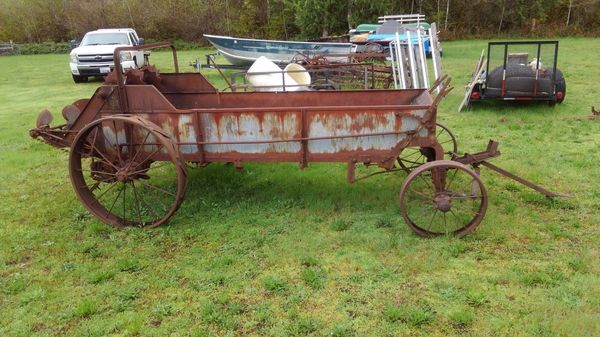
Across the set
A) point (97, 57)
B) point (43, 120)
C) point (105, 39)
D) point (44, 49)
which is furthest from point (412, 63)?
point (44, 49)

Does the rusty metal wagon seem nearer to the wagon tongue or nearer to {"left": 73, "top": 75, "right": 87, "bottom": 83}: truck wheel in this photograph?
the wagon tongue

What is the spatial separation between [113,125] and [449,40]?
2668cm

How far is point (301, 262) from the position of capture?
164 inches

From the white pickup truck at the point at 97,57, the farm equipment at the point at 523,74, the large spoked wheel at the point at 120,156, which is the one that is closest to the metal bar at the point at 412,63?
the farm equipment at the point at 523,74

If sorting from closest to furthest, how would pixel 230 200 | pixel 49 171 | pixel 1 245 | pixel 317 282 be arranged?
pixel 317 282
pixel 1 245
pixel 230 200
pixel 49 171

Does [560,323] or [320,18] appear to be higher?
[320,18]

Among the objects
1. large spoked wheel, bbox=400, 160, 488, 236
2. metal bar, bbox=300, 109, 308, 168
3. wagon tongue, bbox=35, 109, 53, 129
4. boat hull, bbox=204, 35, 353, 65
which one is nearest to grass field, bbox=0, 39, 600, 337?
large spoked wheel, bbox=400, 160, 488, 236

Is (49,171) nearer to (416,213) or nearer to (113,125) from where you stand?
(113,125)

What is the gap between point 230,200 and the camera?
5.45m

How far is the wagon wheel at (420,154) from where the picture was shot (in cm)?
522

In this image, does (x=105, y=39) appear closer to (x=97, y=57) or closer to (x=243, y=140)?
(x=97, y=57)

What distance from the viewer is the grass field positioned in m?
3.39

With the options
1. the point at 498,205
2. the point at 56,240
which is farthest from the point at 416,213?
the point at 56,240

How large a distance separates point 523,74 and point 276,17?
2524cm
